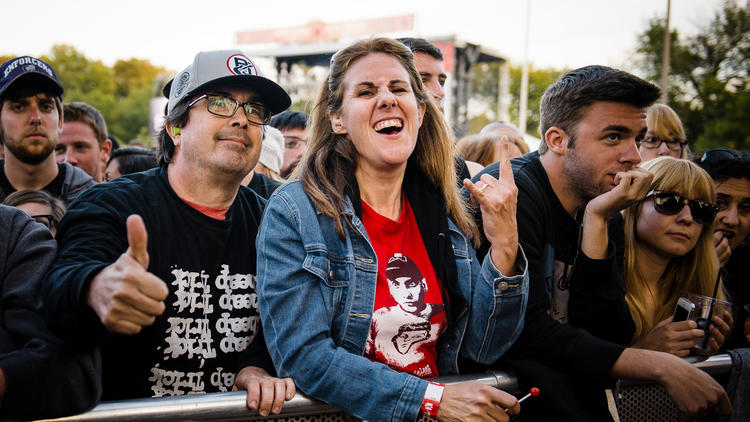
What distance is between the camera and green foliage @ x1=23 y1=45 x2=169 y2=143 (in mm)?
61844

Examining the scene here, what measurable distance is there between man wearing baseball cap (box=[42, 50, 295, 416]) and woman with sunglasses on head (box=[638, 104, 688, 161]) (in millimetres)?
3686

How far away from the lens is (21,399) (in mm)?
1602

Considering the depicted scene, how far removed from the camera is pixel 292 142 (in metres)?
5.46

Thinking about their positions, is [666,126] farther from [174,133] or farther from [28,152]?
[28,152]

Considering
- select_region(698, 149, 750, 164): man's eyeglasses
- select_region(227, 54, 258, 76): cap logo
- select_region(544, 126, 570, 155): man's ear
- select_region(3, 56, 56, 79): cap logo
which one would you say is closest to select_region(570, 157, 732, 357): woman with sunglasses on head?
select_region(544, 126, 570, 155): man's ear

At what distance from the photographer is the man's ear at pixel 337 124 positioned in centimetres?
255

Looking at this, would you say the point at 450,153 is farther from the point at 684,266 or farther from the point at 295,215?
the point at 684,266

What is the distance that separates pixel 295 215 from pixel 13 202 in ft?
5.18

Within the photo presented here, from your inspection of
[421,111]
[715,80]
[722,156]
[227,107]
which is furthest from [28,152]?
[715,80]

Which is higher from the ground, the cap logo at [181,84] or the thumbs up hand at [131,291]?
the cap logo at [181,84]

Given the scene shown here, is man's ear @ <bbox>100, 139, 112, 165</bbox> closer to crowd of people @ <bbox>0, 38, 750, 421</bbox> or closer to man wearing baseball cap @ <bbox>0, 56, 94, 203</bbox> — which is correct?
man wearing baseball cap @ <bbox>0, 56, 94, 203</bbox>

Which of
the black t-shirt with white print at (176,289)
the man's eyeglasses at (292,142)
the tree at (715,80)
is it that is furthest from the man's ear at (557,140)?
the tree at (715,80)

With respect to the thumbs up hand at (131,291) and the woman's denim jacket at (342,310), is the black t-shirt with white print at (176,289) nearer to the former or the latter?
the woman's denim jacket at (342,310)

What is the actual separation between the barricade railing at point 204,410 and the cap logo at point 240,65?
1.48m
